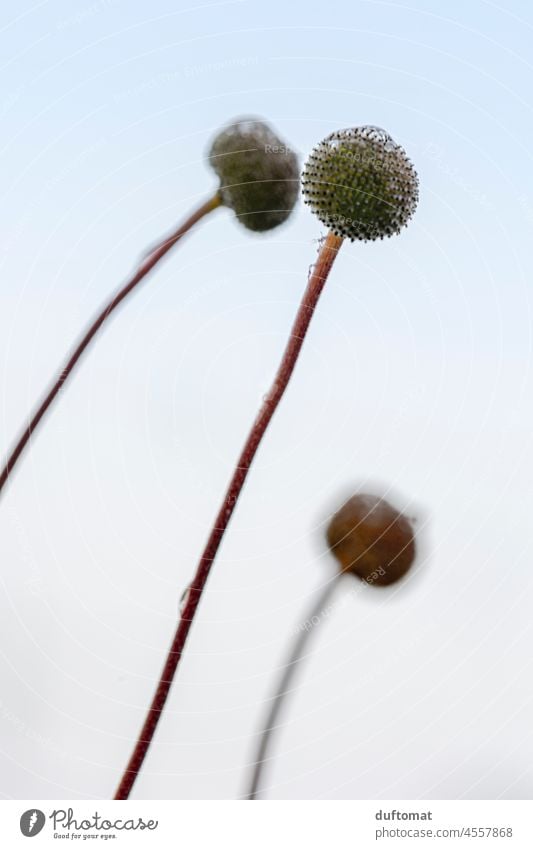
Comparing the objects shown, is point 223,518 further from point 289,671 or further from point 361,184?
point 361,184

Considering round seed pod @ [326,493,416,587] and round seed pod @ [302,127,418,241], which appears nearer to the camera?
round seed pod @ [302,127,418,241]

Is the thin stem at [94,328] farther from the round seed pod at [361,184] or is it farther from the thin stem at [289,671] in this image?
the thin stem at [289,671]
